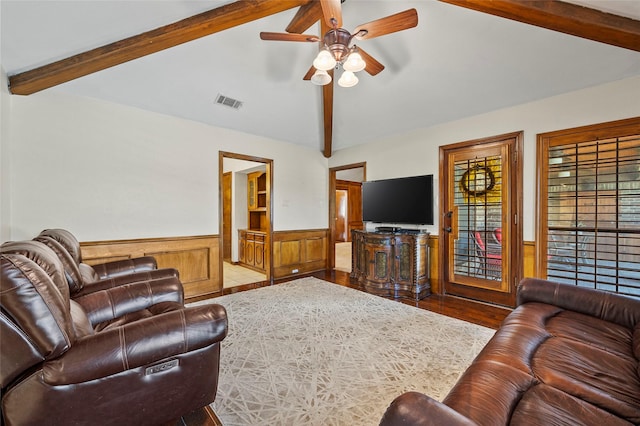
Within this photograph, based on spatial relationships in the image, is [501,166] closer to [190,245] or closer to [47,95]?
[190,245]

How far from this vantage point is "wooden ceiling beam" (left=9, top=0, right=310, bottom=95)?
2318 millimetres

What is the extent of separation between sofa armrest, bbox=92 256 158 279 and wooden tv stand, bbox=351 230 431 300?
2.84m

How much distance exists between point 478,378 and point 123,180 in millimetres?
4034

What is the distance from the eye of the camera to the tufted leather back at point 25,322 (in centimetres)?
98

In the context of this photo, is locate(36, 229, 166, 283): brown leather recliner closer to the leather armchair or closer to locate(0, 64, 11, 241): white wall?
the leather armchair

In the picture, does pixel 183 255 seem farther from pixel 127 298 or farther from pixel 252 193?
pixel 252 193

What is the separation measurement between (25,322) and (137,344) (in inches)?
15.2

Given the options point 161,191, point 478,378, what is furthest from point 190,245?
point 478,378

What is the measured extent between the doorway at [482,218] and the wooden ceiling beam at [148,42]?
112 inches

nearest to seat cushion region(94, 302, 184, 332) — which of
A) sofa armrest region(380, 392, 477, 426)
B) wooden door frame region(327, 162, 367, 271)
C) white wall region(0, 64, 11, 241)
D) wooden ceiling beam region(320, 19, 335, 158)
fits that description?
sofa armrest region(380, 392, 477, 426)

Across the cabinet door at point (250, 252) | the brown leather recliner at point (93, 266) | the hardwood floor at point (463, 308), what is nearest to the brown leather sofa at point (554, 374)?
the hardwood floor at point (463, 308)

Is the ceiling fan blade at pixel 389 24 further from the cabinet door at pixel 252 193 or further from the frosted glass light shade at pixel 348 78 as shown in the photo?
the cabinet door at pixel 252 193

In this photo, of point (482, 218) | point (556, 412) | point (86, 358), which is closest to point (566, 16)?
point (482, 218)

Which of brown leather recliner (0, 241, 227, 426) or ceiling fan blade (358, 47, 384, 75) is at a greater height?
ceiling fan blade (358, 47, 384, 75)
